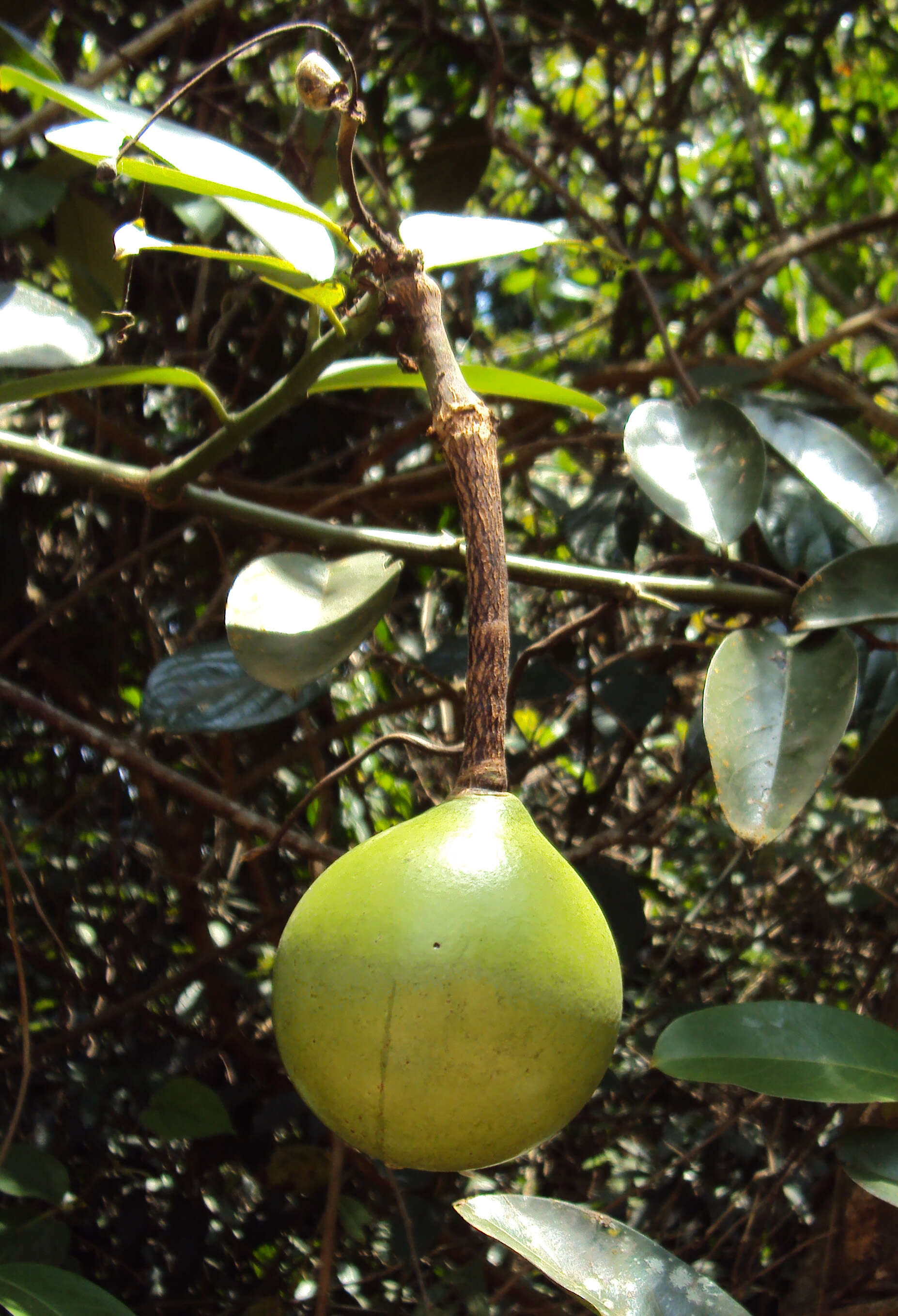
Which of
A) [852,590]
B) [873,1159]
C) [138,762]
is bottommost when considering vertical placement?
[873,1159]

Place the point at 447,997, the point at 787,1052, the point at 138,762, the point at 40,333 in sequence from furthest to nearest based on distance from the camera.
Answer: the point at 138,762 < the point at 40,333 < the point at 787,1052 < the point at 447,997

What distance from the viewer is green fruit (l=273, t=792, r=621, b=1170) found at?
402 millimetres

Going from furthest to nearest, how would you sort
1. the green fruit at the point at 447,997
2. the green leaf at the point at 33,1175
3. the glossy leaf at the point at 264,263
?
1. the green leaf at the point at 33,1175
2. the glossy leaf at the point at 264,263
3. the green fruit at the point at 447,997

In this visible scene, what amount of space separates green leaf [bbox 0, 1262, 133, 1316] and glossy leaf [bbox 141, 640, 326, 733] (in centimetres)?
34

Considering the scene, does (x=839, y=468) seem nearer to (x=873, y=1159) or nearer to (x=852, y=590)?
(x=852, y=590)

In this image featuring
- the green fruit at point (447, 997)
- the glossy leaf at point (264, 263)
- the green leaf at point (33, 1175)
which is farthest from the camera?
the green leaf at point (33, 1175)

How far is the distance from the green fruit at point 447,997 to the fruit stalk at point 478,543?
4 centimetres

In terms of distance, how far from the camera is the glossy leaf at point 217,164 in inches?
21.4

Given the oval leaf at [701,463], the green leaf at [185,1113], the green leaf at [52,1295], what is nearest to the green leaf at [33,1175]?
the green leaf at [185,1113]

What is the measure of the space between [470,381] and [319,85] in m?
0.25

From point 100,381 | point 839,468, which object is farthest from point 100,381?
point 839,468

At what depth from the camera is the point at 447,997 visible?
399 millimetres

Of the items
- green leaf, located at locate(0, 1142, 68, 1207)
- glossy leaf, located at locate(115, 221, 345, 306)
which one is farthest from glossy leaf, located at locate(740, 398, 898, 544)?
green leaf, located at locate(0, 1142, 68, 1207)

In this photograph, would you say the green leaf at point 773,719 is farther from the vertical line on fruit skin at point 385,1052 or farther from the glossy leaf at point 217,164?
the glossy leaf at point 217,164
